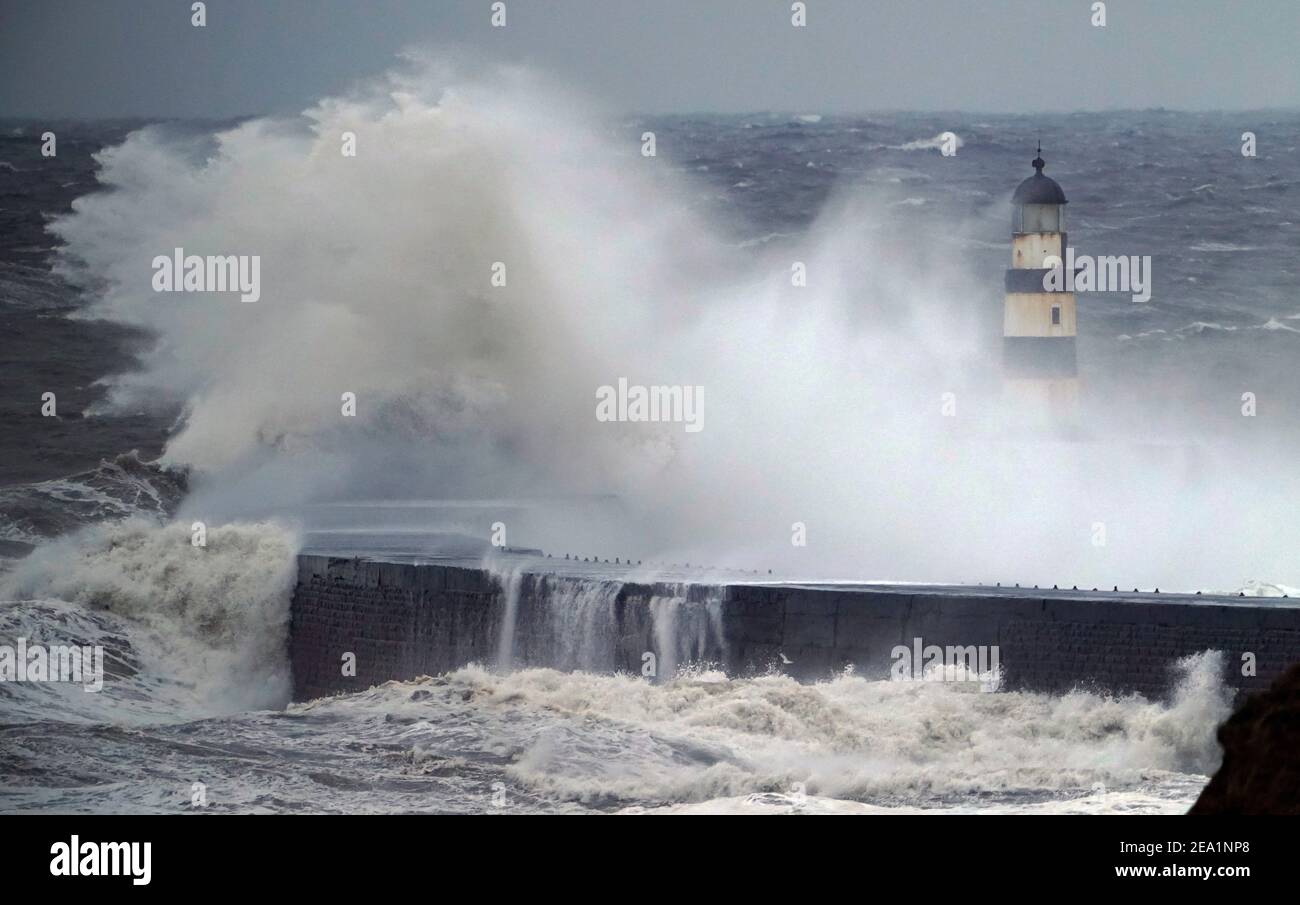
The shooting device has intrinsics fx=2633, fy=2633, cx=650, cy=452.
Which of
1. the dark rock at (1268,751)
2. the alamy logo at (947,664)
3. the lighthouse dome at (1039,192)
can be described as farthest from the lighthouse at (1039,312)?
the dark rock at (1268,751)

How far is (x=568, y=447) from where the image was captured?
31312 mm

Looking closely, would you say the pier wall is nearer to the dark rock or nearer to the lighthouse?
the lighthouse

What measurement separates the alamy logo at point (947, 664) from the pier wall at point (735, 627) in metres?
0.06

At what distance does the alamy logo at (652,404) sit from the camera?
98.7 feet

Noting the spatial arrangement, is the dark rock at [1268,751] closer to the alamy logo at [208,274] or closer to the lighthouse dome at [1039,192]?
the lighthouse dome at [1039,192]

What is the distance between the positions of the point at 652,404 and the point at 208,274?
386 inches

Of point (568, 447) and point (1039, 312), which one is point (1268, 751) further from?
point (568, 447)

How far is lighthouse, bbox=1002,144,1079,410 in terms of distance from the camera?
89.9 feet
